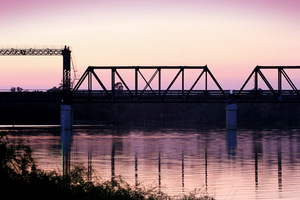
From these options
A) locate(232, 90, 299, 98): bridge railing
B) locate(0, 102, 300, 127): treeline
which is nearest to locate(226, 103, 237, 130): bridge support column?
locate(232, 90, 299, 98): bridge railing

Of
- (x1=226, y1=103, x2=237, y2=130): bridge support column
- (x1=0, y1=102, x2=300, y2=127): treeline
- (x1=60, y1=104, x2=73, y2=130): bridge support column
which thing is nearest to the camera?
(x1=60, y1=104, x2=73, y2=130): bridge support column

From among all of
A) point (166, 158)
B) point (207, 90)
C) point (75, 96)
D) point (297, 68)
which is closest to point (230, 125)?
point (207, 90)

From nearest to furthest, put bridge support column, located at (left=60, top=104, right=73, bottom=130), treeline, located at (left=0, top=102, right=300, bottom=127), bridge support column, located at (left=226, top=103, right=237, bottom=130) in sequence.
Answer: bridge support column, located at (left=60, top=104, right=73, bottom=130) < bridge support column, located at (left=226, top=103, right=237, bottom=130) < treeline, located at (left=0, top=102, right=300, bottom=127)

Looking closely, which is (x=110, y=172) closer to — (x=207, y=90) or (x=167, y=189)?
(x=167, y=189)

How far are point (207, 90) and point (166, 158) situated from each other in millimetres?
68224

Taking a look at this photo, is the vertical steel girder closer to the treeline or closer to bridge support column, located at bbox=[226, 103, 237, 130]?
bridge support column, located at bbox=[226, 103, 237, 130]

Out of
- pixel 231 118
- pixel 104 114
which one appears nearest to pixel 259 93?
pixel 231 118

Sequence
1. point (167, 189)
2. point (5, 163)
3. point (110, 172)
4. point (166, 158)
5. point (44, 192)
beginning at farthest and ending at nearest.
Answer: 1. point (166, 158)
2. point (110, 172)
3. point (167, 189)
4. point (44, 192)
5. point (5, 163)

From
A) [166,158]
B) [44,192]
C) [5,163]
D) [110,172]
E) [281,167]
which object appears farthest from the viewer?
[166,158]

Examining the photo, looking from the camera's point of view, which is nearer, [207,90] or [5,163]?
[5,163]

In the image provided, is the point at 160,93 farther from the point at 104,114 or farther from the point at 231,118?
the point at 104,114

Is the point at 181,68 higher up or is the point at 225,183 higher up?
the point at 181,68

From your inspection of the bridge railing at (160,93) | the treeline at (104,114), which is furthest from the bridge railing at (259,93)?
the treeline at (104,114)

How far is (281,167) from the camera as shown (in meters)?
29.5
